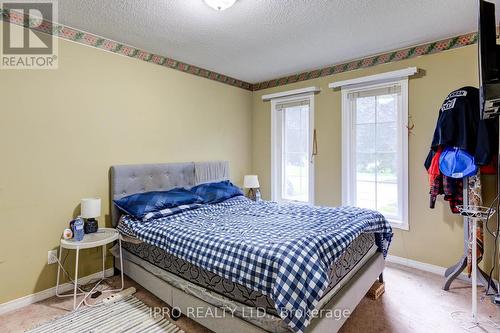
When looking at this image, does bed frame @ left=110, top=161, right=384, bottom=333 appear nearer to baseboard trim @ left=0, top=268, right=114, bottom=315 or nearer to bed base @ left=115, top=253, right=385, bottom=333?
bed base @ left=115, top=253, right=385, bottom=333

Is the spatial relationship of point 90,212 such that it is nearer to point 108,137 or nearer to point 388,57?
point 108,137

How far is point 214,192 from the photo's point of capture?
10.5 ft

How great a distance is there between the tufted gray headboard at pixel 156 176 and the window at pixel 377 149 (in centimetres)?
181

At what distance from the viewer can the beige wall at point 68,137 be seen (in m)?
A: 2.17

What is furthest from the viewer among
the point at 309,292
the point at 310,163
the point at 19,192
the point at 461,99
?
the point at 310,163

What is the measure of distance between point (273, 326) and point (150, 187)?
6.87ft

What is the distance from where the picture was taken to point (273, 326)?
1.44 meters

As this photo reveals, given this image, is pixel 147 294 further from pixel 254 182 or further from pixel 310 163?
pixel 310 163

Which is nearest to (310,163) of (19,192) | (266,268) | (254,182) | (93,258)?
(254,182)

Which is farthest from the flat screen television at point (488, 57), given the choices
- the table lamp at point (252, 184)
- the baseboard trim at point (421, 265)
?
the table lamp at point (252, 184)

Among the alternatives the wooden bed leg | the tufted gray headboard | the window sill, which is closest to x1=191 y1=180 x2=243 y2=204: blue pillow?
the tufted gray headboard

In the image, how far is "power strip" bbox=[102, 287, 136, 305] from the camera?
2211mm

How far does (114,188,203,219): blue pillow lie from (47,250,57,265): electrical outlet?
2.13 feet

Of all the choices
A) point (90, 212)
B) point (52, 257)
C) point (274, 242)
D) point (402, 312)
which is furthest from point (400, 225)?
point (52, 257)
